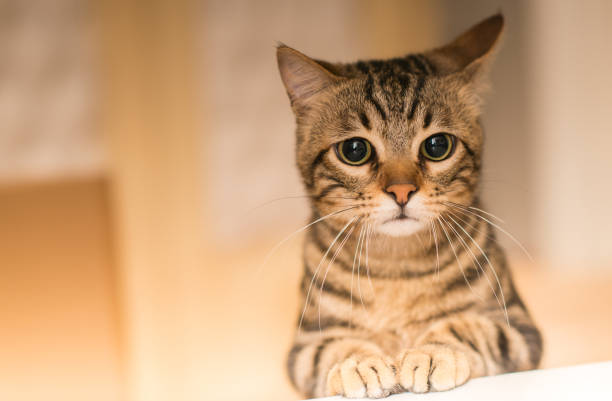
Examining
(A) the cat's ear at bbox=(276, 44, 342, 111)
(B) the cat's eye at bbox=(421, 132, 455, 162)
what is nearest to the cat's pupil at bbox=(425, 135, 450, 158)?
(B) the cat's eye at bbox=(421, 132, 455, 162)

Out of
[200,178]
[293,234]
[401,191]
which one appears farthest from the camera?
[200,178]

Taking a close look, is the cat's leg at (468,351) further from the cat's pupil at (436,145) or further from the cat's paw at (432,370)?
the cat's pupil at (436,145)

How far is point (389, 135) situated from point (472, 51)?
0.14 meters

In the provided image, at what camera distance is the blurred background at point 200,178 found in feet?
2.01

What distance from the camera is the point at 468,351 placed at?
487 mm

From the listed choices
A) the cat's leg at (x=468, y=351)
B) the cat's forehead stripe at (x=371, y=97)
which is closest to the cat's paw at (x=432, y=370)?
the cat's leg at (x=468, y=351)

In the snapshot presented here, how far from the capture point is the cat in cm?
46

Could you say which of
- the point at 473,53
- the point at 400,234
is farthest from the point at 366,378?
the point at 473,53

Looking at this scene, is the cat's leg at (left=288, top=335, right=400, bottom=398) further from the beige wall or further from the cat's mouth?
the beige wall

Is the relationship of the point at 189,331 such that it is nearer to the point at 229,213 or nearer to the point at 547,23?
the point at 229,213

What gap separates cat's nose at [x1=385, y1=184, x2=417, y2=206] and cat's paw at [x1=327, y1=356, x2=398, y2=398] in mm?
146

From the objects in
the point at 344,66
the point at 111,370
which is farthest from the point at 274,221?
the point at 111,370

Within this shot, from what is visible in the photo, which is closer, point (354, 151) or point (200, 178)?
point (354, 151)

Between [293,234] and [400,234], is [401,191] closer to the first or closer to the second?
[400,234]
